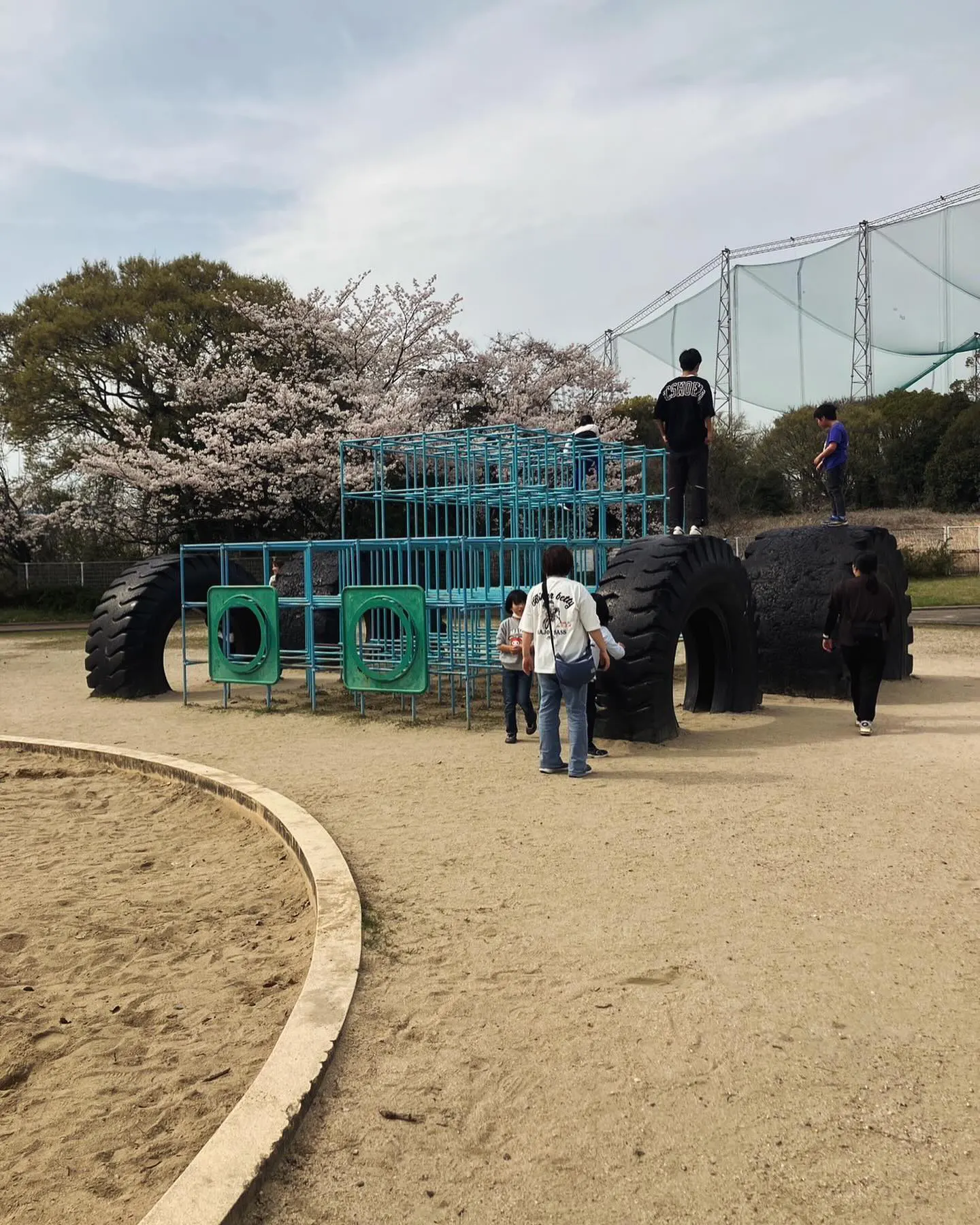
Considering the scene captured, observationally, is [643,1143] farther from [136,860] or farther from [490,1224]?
[136,860]

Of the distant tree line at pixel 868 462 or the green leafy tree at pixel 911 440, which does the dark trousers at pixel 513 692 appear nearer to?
the distant tree line at pixel 868 462

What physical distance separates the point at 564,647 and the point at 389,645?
4069 millimetres

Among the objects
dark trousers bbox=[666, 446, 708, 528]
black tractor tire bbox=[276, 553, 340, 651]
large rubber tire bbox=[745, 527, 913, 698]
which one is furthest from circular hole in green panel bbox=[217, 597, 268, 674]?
large rubber tire bbox=[745, 527, 913, 698]

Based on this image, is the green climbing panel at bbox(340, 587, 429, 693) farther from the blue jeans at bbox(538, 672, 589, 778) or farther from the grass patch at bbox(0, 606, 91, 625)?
the grass patch at bbox(0, 606, 91, 625)

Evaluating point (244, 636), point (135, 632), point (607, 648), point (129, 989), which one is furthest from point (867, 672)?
point (244, 636)

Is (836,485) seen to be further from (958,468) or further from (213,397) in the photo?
(958,468)

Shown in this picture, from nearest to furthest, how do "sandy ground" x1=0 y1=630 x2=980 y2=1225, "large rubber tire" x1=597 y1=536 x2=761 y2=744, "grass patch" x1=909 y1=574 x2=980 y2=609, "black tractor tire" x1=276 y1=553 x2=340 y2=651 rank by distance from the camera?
"sandy ground" x1=0 y1=630 x2=980 y2=1225, "large rubber tire" x1=597 y1=536 x2=761 y2=744, "black tractor tire" x1=276 y1=553 x2=340 y2=651, "grass patch" x1=909 y1=574 x2=980 y2=609

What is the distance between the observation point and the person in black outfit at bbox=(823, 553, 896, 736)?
8750 millimetres

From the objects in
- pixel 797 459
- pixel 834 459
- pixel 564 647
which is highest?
pixel 797 459

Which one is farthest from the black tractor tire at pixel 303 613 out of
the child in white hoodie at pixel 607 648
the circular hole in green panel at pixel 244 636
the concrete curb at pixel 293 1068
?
the concrete curb at pixel 293 1068

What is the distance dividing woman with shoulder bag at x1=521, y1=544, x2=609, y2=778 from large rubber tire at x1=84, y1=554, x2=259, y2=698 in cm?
628

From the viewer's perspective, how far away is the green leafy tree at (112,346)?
96.9 feet

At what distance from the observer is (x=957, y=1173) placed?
257 centimetres

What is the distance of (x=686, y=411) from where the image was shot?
945 centimetres
